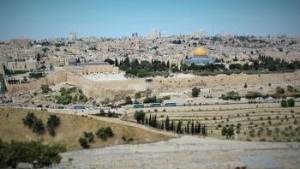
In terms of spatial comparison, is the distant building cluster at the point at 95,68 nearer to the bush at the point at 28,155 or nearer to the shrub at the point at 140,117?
the shrub at the point at 140,117

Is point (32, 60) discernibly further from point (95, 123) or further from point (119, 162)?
point (119, 162)

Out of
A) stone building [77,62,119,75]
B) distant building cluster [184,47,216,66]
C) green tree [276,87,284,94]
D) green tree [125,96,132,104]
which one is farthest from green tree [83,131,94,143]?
distant building cluster [184,47,216,66]

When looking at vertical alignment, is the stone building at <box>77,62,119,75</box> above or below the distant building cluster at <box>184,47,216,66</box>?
below

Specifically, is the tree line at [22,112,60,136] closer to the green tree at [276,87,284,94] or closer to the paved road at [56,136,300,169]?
the paved road at [56,136,300,169]

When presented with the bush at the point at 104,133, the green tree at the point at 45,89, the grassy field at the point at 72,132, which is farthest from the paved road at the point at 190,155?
the green tree at the point at 45,89

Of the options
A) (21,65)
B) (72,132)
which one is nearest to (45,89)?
(72,132)

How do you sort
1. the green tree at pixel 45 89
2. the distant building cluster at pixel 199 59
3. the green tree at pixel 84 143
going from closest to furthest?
the green tree at pixel 84 143
the green tree at pixel 45 89
the distant building cluster at pixel 199 59

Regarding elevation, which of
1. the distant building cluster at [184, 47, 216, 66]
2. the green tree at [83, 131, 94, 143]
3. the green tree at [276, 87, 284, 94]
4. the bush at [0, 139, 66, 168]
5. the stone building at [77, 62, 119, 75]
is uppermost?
the distant building cluster at [184, 47, 216, 66]
